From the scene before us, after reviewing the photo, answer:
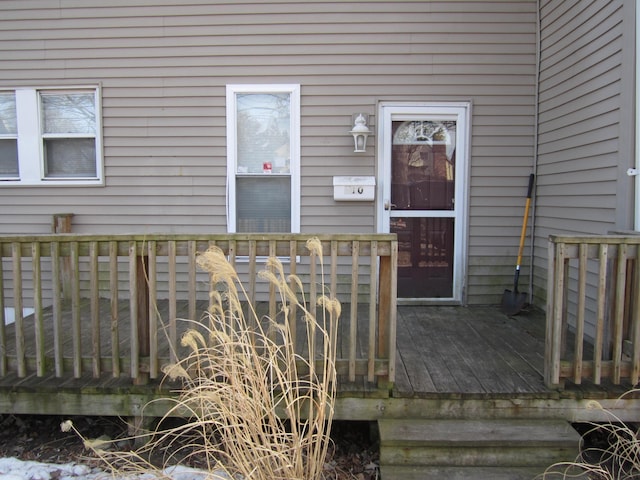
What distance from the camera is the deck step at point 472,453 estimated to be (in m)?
2.36

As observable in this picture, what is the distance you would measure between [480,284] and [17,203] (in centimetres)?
475

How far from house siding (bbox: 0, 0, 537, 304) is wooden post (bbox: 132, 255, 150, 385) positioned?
5.95ft

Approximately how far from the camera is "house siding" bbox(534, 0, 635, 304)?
3.09 metres

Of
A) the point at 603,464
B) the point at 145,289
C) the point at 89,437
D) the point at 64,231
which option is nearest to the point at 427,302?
the point at 603,464

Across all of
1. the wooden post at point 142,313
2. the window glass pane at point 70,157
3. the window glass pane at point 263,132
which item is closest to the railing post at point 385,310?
the wooden post at point 142,313

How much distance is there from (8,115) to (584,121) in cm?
537

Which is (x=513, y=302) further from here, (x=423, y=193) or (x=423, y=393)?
(x=423, y=393)

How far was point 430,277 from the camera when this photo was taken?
4.51m

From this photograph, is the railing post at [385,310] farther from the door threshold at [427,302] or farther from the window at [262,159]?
the window at [262,159]

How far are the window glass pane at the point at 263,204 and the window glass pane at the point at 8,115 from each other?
2383mm

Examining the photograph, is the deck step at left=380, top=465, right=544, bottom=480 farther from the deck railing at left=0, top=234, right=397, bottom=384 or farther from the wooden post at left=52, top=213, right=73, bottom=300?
the wooden post at left=52, top=213, right=73, bottom=300

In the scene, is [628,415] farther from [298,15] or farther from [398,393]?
[298,15]

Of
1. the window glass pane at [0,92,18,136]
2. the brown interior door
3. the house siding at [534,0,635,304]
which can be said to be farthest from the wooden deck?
the window glass pane at [0,92,18,136]

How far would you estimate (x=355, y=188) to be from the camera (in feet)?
14.3
